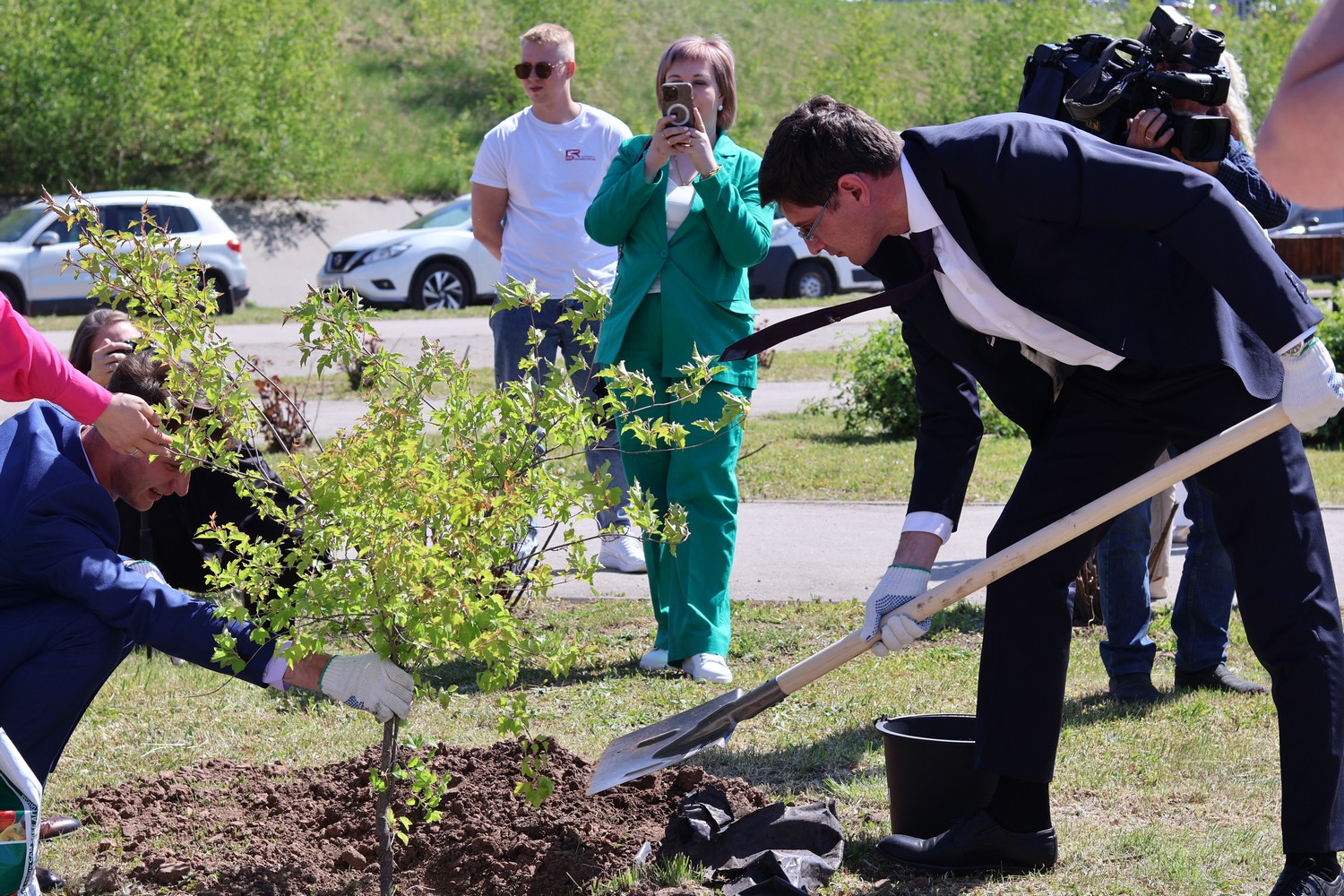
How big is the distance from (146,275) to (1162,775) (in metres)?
2.93

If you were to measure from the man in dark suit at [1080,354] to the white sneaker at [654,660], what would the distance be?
1630 mm

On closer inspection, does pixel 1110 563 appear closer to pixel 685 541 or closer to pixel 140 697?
pixel 685 541

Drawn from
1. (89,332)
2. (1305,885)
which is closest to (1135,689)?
(1305,885)

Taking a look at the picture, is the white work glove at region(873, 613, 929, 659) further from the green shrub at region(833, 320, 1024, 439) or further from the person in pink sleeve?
the green shrub at region(833, 320, 1024, 439)

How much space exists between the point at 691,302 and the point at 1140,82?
5.19 ft

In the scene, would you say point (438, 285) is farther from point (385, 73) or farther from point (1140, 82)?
point (385, 73)

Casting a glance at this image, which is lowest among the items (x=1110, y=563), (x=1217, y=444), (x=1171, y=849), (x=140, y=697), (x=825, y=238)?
(x=140, y=697)

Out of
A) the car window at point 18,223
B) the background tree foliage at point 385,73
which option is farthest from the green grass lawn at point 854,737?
the background tree foliage at point 385,73

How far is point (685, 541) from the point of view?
15.0 ft

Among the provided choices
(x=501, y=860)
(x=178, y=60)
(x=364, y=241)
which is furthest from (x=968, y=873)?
(x=178, y=60)

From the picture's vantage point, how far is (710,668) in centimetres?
456

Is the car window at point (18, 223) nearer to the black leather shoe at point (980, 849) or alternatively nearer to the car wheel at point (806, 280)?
the car wheel at point (806, 280)

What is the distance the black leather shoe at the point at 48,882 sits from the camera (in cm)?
326

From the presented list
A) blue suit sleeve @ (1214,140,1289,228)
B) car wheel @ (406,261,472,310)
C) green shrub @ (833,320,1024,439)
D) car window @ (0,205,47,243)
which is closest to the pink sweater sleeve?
blue suit sleeve @ (1214,140,1289,228)
